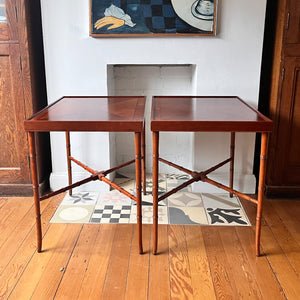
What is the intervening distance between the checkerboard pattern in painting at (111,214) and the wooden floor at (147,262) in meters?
0.08

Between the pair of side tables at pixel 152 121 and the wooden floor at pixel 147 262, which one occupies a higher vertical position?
the pair of side tables at pixel 152 121

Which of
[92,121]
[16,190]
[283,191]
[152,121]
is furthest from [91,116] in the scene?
[283,191]

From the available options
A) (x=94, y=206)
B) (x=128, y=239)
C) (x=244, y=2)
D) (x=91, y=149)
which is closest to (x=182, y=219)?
(x=128, y=239)

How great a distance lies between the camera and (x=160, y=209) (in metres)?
2.55

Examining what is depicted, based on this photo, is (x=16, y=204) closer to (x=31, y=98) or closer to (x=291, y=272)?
(x=31, y=98)

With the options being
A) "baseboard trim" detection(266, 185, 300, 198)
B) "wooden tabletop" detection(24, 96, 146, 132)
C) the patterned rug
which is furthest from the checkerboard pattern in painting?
"baseboard trim" detection(266, 185, 300, 198)

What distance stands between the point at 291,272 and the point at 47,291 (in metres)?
1.20

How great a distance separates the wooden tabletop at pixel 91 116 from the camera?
6.09ft

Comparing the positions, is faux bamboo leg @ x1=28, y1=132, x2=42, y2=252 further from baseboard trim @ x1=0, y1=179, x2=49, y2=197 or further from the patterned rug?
baseboard trim @ x1=0, y1=179, x2=49, y2=197

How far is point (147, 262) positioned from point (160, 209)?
0.62 metres

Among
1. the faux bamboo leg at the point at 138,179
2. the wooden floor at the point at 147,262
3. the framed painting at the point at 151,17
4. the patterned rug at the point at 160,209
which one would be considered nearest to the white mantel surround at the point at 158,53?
the framed painting at the point at 151,17

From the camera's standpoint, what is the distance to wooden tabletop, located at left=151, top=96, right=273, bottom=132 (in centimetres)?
185

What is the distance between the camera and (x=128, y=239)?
86.0 inches

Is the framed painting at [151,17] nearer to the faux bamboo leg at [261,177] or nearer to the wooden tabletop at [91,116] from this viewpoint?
the wooden tabletop at [91,116]
